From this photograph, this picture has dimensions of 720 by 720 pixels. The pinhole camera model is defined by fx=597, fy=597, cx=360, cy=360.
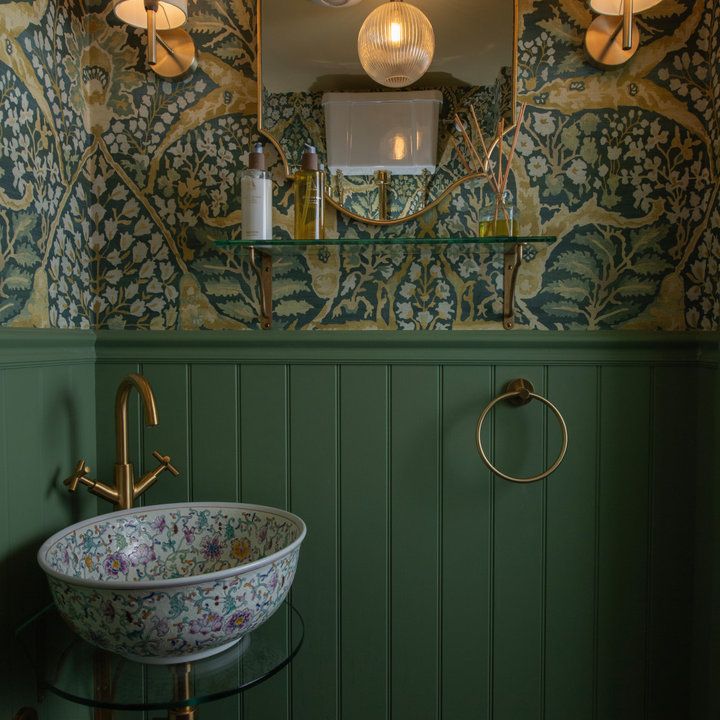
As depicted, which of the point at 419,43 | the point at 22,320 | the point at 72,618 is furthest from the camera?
the point at 419,43

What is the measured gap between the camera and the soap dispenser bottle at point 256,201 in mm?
1193

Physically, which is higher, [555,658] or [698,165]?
[698,165]

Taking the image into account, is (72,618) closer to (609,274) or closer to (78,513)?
(78,513)

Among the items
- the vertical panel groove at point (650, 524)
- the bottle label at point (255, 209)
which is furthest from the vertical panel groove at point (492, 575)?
the bottle label at point (255, 209)

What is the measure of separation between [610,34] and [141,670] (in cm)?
149

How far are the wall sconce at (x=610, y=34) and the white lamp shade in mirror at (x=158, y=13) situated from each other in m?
0.84

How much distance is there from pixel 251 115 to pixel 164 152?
0.21m

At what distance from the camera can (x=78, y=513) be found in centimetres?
128

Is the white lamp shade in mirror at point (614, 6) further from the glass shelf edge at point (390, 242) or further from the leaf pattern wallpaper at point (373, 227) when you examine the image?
the glass shelf edge at point (390, 242)

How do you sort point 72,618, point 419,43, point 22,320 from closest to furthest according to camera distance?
point 72,618 < point 22,320 < point 419,43

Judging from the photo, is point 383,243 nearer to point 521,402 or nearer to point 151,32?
point 521,402

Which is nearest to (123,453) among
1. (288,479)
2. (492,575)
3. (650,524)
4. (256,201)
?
(288,479)

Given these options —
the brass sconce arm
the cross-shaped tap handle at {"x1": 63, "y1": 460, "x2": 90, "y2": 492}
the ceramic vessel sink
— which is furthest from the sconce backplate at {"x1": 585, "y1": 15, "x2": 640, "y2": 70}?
the cross-shaped tap handle at {"x1": 63, "y1": 460, "x2": 90, "y2": 492}

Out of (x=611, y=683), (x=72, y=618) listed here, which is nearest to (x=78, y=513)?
(x=72, y=618)
